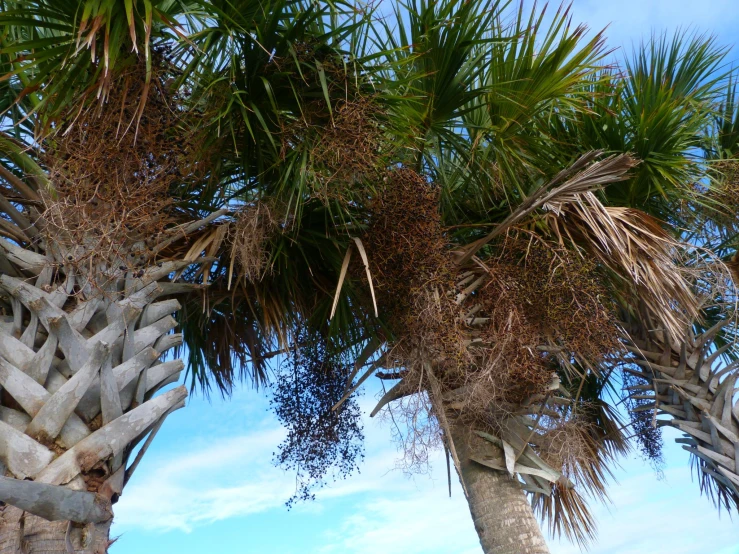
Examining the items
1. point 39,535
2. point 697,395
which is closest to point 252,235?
point 39,535

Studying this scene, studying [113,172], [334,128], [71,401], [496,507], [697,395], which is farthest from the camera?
[697,395]

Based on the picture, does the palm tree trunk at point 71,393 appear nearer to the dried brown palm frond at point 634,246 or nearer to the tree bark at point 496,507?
the tree bark at point 496,507

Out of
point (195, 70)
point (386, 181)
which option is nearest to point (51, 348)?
point (195, 70)

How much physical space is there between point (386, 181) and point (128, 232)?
1690 millimetres

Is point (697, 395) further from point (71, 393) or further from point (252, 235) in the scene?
point (71, 393)

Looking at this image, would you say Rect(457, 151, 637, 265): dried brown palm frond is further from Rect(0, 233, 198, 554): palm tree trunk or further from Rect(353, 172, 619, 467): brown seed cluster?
Rect(0, 233, 198, 554): palm tree trunk

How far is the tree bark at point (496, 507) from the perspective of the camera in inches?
188

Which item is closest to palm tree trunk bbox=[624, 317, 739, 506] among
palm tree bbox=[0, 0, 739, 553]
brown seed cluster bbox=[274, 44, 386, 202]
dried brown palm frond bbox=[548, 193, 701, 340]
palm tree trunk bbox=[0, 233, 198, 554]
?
palm tree bbox=[0, 0, 739, 553]

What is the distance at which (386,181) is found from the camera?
4.34 m

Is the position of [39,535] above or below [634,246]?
below

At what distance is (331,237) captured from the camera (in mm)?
4625

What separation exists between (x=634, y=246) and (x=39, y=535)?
4136 millimetres

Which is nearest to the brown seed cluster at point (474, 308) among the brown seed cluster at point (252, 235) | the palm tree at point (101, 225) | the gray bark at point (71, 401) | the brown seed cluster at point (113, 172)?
the brown seed cluster at point (252, 235)

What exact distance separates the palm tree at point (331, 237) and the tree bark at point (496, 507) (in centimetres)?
2
